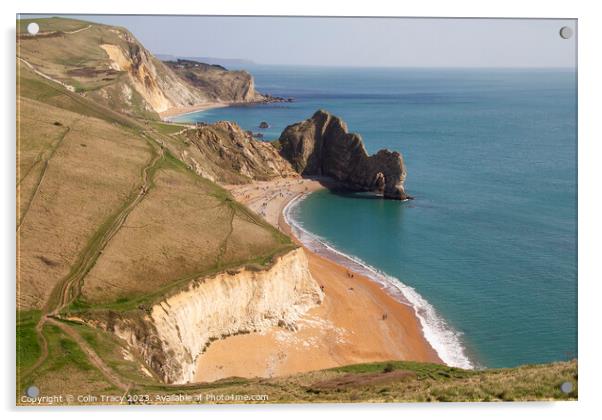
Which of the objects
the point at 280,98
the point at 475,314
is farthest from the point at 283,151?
the point at 280,98

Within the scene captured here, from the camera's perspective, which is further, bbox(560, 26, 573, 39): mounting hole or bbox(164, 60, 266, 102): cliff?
bbox(164, 60, 266, 102): cliff

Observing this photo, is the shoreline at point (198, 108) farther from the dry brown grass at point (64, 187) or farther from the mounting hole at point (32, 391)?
the mounting hole at point (32, 391)

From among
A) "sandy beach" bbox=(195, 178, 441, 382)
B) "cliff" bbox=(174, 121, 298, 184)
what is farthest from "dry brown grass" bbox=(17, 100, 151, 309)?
Result: "cliff" bbox=(174, 121, 298, 184)

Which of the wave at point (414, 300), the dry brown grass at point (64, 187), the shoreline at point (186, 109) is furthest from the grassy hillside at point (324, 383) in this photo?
the shoreline at point (186, 109)

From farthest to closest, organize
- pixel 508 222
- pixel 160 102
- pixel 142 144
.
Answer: pixel 160 102, pixel 508 222, pixel 142 144

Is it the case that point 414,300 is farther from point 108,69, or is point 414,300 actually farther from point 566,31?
point 108,69

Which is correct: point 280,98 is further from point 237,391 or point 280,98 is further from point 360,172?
point 237,391

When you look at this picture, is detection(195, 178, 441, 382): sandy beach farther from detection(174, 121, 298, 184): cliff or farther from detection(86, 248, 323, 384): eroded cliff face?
detection(174, 121, 298, 184): cliff
